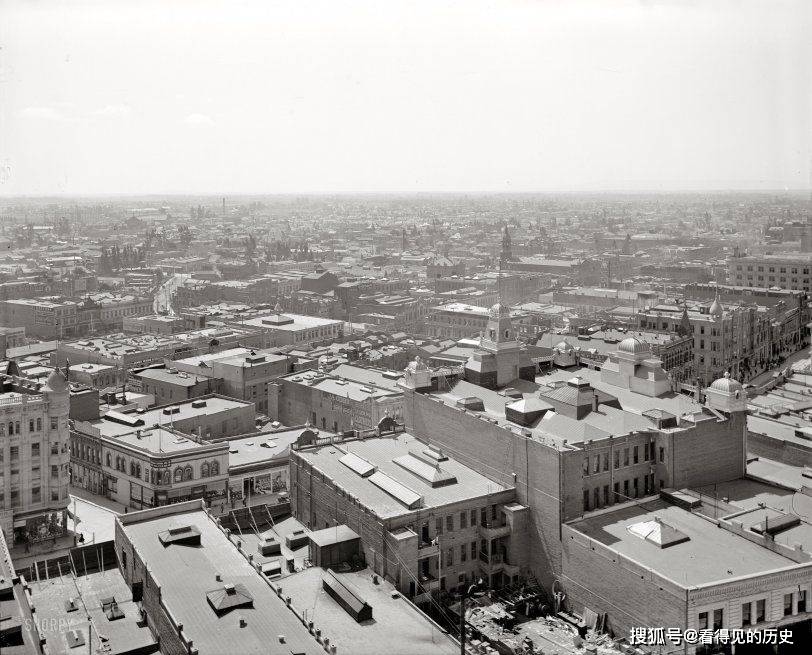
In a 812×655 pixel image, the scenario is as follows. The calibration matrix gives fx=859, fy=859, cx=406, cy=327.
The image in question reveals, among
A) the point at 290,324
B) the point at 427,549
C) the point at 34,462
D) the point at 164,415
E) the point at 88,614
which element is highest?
Result: the point at 290,324

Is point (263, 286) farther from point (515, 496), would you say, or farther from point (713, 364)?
point (515, 496)

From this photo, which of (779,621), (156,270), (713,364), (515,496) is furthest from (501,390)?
(156,270)

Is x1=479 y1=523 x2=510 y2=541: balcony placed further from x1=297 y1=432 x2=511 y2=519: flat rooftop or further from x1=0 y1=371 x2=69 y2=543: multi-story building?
x1=0 y1=371 x2=69 y2=543: multi-story building

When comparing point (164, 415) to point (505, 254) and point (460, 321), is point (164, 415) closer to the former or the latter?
point (460, 321)

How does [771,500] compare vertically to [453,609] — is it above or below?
above

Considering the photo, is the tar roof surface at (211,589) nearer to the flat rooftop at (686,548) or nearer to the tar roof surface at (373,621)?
the tar roof surface at (373,621)

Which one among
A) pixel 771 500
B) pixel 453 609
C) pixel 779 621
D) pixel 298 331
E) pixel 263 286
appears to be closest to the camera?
pixel 779 621

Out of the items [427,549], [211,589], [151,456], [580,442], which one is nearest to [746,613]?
[580,442]
